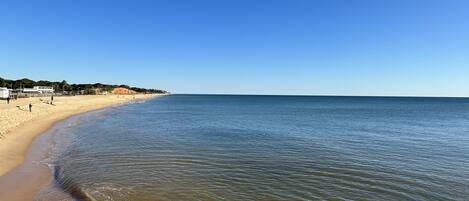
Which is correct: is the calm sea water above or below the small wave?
above

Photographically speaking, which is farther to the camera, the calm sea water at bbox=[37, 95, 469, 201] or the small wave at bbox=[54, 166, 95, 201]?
the calm sea water at bbox=[37, 95, 469, 201]

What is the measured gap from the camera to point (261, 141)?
942 inches

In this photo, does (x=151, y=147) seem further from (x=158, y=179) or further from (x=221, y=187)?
(x=221, y=187)

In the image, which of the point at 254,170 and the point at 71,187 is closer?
the point at 71,187

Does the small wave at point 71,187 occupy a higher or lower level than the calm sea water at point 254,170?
lower

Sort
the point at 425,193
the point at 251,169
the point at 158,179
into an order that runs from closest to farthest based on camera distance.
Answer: the point at 425,193 → the point at 158,179 → the point at 251,169

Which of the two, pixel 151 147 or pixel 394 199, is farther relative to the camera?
pixel 151 147

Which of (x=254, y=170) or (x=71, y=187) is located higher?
(x=254, y=170)

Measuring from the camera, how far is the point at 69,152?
1878 cm

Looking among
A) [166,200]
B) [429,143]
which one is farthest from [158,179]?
[429,143]

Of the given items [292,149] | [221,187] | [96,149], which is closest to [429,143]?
[292,149]

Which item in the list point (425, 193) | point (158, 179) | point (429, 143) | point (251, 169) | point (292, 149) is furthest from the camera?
point (429, 143)

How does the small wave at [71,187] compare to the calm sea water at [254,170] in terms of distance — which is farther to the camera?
the calm sea water at [254,170]

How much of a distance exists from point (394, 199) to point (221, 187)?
599 centimetres
